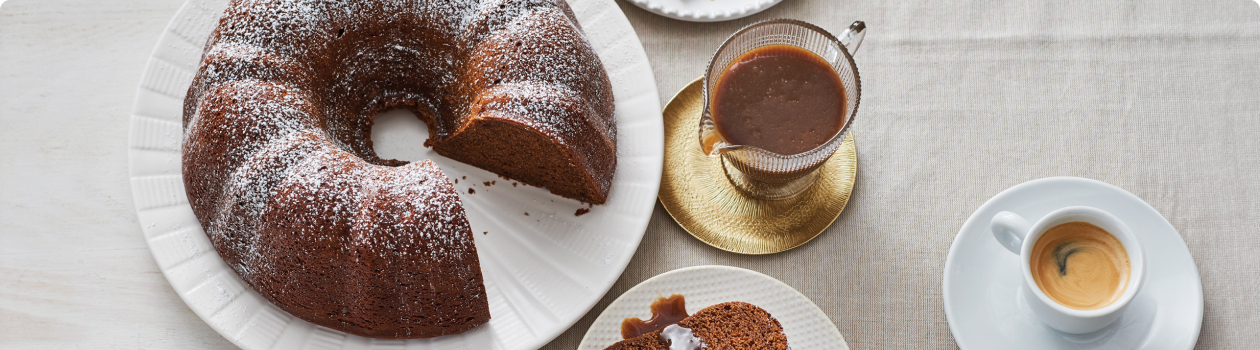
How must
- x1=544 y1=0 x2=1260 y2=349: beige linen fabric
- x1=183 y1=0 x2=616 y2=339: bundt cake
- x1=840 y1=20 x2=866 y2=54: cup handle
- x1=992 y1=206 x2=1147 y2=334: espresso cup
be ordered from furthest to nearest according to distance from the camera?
1. x1=544 y1=0 x2=1260 y2=349: beige linen fabric
2. x1=840 y1=20 x2=866 y2=54: cup handle
3. x1=183 y1=0 x2=616 y2=339: bundt cake
4. x1=992 y1=206 x2=1147 y2=334: espresso cup

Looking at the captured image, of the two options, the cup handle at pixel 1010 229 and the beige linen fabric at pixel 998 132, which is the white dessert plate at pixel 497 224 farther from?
the cup handle at pixel 1010 229

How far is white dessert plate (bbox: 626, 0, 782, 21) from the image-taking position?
2.65 m

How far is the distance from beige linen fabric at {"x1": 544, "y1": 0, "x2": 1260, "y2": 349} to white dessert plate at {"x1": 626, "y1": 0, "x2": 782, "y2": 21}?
0.15 ft

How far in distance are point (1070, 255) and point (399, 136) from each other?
1.88 m

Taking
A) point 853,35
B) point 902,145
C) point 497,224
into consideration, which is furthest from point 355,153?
point 902,145

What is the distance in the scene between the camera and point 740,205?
8.30 ft

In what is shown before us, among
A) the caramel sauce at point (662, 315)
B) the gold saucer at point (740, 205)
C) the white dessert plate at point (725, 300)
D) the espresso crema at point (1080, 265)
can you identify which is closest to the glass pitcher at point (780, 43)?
the gold saucer at point (740, 205)

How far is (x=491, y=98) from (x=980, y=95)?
150 centimetres

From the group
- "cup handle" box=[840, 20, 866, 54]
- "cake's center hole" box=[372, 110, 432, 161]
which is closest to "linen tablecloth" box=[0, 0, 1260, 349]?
"cup handle" box=[840, 20, 866, 54]

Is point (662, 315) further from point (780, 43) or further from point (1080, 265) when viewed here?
point (1080, 265)

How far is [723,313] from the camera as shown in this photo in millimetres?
2307

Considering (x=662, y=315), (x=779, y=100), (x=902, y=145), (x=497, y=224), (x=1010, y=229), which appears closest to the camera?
(x=1010, y=229)

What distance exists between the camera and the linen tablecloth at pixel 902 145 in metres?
2.49

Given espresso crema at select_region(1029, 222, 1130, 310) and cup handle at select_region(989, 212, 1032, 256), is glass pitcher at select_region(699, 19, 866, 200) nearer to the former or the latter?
cup handle at select_region(989, 212, 1032, 256)
